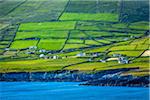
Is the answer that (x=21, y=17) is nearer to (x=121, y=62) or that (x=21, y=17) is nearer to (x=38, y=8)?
(x=38, y=8)

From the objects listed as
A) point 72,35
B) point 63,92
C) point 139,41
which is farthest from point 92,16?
point 63,92

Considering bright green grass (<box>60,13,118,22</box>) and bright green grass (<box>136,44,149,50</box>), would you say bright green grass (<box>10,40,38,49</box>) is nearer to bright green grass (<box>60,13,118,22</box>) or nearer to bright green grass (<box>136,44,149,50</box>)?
bright green grass (<box>60,13,118,22</box>)

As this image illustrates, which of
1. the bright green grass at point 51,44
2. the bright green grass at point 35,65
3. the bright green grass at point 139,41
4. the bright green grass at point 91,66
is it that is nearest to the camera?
the bright green grass at point 91,66

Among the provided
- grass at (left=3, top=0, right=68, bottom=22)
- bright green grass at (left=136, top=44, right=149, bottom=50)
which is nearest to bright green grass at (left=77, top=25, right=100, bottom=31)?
grass at (left=3, top=0, right=68, bottom=22)

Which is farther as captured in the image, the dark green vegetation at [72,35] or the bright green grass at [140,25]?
the bright green grass at [140,25]

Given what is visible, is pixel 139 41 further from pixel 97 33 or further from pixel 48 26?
pixel 48 26

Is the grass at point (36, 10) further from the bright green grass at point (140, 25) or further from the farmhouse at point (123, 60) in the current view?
the farmhouse at point (123, 60)

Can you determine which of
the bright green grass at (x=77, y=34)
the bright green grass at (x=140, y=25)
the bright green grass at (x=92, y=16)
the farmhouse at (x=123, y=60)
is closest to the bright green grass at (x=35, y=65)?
the farmhouse at (x=123, y=60)
